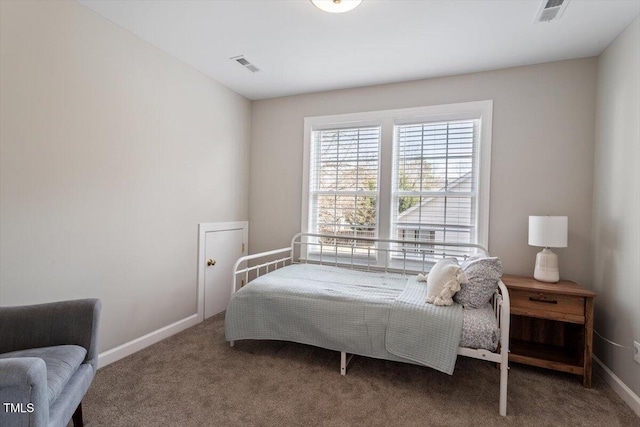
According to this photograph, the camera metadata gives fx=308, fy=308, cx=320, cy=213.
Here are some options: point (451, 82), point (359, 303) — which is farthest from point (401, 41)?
point (359, 303)

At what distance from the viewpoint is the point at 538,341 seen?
248cm

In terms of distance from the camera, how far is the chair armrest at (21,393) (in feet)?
3.35

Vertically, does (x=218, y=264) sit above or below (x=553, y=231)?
below

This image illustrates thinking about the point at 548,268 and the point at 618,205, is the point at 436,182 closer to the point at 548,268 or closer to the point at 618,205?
the point at 548,268

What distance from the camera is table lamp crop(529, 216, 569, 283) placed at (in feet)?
7.24

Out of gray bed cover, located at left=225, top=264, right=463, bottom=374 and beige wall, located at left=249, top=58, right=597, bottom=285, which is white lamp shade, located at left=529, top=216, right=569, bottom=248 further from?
gray bed cover, located at left=225, top=264, right=463, bottom=374

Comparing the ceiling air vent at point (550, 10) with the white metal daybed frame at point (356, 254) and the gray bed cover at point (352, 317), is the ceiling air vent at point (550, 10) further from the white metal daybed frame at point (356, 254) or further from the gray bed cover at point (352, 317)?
the gray bed cover at point (352, 317)

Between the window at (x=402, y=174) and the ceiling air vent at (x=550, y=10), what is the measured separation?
0.79 meters

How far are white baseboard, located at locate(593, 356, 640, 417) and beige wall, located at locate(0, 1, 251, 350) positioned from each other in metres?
3.32

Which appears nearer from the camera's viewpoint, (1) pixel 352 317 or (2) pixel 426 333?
(2) pixel 426 333

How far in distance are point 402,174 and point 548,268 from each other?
142 centimetres

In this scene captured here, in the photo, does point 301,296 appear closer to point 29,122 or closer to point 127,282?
point 127,282

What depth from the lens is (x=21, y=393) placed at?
1042mm

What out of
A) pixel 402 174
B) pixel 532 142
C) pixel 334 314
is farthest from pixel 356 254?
pixel 532 142
